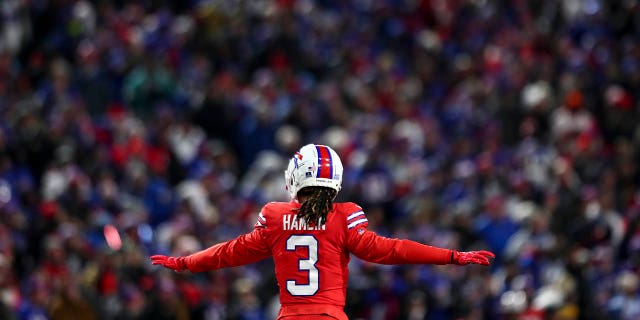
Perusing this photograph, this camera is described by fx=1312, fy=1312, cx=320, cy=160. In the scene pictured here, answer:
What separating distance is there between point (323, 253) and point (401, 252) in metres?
0.48

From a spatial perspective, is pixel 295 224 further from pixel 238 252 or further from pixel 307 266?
pixel 238 252

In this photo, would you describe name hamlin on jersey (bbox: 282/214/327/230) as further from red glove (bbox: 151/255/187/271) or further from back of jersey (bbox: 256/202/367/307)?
red glove (bbox: 151/255/187/271)

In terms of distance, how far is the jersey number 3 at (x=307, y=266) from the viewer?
8039 mm

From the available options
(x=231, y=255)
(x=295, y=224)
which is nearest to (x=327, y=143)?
(x=231, y=255)

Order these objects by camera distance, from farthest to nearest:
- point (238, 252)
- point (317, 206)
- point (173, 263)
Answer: point (173, 263) → point (238, 252) → point (317, 206)

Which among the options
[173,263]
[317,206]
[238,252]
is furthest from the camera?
[173,263]

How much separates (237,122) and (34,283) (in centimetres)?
528

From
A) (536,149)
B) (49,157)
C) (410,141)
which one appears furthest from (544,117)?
(49,157)

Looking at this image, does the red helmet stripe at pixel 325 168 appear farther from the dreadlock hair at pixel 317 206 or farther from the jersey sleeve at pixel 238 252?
the jersey sleeve at pixel 238 252

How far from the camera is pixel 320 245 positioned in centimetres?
807

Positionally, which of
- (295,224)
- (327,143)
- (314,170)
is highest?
(327,143)

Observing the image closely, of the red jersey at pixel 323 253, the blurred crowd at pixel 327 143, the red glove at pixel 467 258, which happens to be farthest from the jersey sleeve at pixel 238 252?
the blurred crowd at pixel 327 143

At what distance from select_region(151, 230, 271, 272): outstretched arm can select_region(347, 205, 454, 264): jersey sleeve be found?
586 millimetres

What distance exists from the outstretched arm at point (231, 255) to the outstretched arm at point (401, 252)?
596 millimetres
